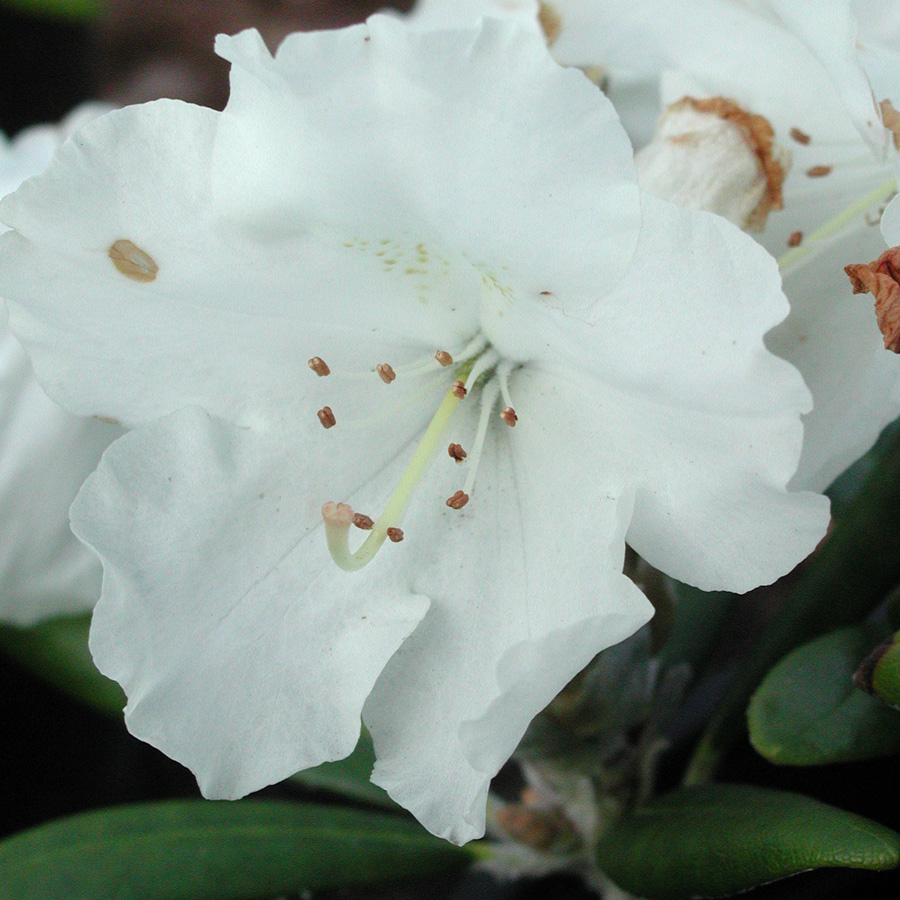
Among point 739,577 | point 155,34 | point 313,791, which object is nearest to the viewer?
point 739,577

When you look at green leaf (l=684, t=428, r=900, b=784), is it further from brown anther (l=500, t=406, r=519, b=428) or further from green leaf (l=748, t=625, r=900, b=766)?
brown anther (l=500, t=406, r=519, b=428)

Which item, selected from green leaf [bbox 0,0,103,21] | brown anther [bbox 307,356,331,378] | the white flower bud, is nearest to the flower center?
brown anther [bbox 307,356,331,378]

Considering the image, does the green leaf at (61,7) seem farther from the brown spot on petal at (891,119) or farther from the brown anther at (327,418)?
the brown spot on petal at (891,119)

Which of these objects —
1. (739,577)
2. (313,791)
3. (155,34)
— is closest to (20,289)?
(739,577)

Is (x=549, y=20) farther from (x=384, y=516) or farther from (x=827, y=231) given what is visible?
(x=384, y=516)

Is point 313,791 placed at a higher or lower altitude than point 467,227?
lower

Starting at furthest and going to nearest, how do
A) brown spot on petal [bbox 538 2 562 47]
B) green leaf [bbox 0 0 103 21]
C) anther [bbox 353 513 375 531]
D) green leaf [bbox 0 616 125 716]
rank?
green leaf [bbox 0 0 103 21] → green leaf [bbox 0 616 125 716] → brown spot on petal [bbox 538 2 562 47] → anther [bbox 353 513 375 531]

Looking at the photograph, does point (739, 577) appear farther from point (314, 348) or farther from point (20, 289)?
point (20, 289)
